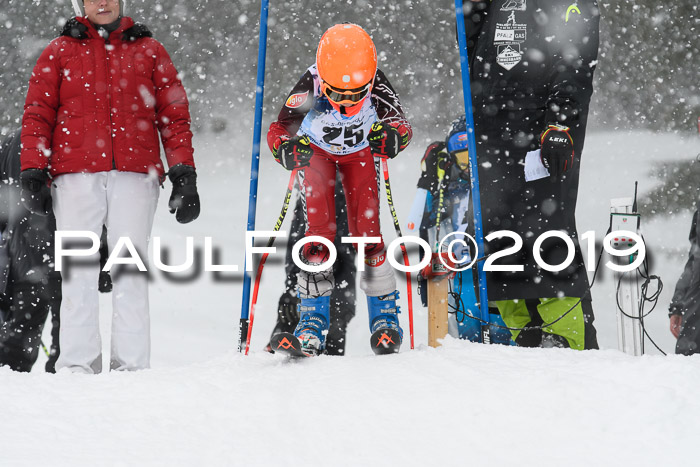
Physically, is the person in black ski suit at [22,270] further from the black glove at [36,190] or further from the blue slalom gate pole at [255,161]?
the blue slalom gate pole at [255,161]

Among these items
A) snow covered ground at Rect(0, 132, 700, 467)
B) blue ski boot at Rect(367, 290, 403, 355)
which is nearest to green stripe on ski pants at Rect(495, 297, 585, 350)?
snow covered ground at Rect(0, 132, 700, 467)

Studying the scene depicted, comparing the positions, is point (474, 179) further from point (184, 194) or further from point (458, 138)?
point (458, 138)

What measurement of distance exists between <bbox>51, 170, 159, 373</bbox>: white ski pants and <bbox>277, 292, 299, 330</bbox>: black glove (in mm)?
875

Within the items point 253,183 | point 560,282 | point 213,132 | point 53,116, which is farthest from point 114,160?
point 213,132

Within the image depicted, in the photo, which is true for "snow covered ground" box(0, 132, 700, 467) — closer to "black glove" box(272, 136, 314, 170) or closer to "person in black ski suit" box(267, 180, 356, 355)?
"black glove" box(272, 136, 314, 170)

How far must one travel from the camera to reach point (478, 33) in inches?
136

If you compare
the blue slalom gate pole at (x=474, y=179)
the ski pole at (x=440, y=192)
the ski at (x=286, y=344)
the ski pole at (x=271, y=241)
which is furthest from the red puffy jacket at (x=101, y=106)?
the ski pole at (x=440, y=192)

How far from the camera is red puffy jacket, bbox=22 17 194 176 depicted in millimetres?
2924

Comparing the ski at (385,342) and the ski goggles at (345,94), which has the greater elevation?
the ski goggles at (345,94)

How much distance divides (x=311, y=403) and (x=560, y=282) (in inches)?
60.5

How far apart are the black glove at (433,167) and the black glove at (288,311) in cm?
198

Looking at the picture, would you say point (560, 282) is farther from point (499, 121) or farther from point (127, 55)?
point (127, 55)

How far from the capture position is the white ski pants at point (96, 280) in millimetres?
2875

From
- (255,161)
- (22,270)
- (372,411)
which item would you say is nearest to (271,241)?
(255,161)
